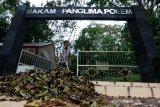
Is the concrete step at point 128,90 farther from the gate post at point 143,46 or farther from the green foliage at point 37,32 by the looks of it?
the green foliage at point 37,32

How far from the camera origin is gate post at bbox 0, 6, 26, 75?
21.1 feet

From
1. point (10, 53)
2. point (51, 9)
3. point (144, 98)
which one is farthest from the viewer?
point (51, 9)

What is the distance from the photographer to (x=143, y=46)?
6.44 meters

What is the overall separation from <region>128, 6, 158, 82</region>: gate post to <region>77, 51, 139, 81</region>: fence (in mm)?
1492

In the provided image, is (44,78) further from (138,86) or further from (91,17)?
(91,17)

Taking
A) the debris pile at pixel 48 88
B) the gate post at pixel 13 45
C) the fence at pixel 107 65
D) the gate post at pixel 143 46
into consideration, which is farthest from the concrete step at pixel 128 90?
the fence at pixel 107 65

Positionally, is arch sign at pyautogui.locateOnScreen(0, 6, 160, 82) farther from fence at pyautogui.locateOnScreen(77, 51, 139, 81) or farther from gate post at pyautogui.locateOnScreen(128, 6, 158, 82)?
fence at pyautogui.locateOnScreen(77, 51, 139, 81)

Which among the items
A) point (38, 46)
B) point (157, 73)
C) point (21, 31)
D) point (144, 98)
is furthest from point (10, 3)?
point (144, 98)

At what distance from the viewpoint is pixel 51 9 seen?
739 centimetres

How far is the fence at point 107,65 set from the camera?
27.2 feet

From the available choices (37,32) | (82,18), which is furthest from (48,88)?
(37,32)

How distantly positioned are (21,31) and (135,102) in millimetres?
4954

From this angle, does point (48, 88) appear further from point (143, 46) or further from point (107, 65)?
point (107, 65)

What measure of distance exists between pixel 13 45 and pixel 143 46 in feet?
12.4
